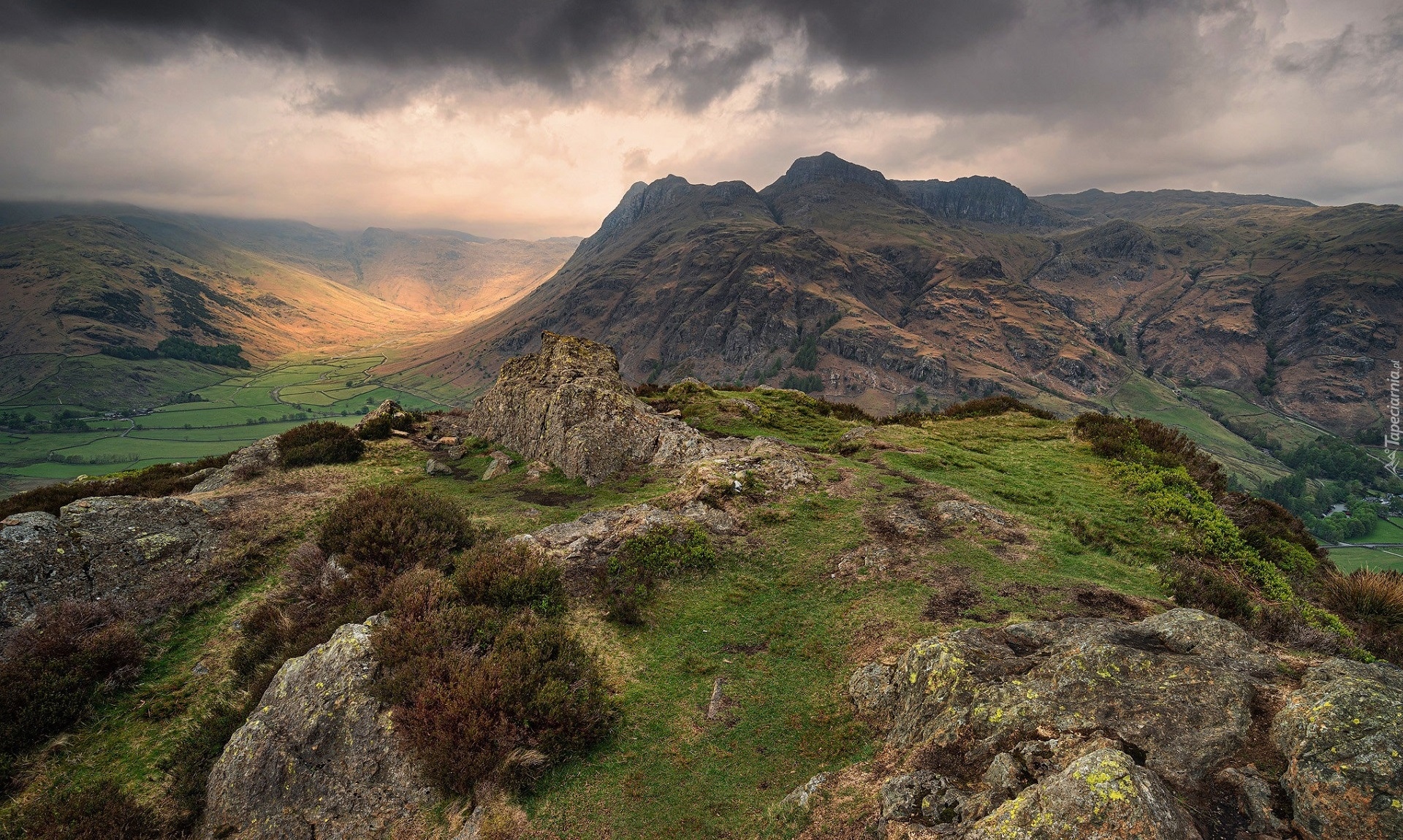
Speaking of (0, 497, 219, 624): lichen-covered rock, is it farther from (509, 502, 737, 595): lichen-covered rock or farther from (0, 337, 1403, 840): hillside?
(509, 502, 737, 595): lichen-covered rock

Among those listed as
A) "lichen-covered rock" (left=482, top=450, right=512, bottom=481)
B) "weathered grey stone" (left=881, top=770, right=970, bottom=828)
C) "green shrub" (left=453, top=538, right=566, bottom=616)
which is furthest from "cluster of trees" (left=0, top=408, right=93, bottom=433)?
"weathered grey stone" (left=881, top=770, right=970, bottom=828)

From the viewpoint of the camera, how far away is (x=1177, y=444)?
68.1 ft

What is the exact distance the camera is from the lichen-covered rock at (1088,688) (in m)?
6.31

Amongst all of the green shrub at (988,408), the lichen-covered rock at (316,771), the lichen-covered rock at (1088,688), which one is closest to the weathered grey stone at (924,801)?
the lichen-covered rock at (1088,688)

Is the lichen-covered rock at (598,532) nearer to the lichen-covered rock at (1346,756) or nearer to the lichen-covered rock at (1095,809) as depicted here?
the lichen-covered rock at (1095,809)

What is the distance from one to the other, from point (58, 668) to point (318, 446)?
1144 centimetres

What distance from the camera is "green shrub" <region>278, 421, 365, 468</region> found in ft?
64.2

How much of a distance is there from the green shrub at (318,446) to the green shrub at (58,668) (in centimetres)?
917

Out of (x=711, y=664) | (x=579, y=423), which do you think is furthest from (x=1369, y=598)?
(x=579, y=423)

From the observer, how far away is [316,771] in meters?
8.62

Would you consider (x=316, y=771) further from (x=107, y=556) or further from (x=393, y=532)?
(x=107, y=556)

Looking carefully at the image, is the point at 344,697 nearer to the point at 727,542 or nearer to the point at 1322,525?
the point at 727,542

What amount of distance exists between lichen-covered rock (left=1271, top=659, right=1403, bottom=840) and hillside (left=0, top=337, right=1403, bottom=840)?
0.03 meters

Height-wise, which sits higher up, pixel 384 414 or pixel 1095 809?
pixel 1095 809
